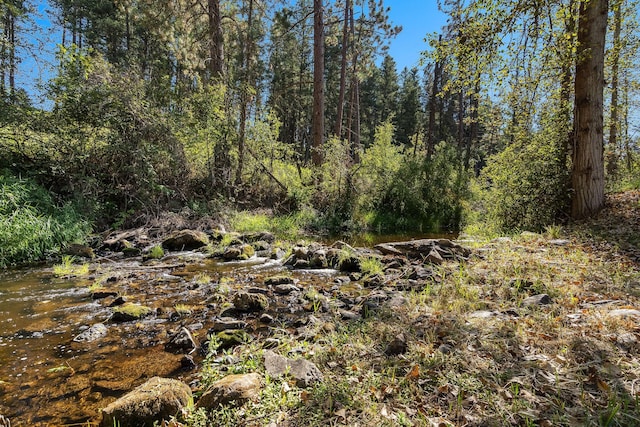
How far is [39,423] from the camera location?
2449 millimetres

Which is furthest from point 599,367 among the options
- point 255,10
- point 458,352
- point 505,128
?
point 255,10

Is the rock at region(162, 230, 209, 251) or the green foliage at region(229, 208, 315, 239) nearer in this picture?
the rock at region(162, 230, 209, 251)

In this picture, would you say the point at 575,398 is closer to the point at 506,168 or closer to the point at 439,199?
the point at 506,168

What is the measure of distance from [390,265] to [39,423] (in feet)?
17.1

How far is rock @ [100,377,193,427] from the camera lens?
2264 mm

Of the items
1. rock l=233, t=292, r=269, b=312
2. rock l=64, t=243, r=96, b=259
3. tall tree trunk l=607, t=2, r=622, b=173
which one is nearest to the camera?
rock l=233, t=292, r=269, b=312

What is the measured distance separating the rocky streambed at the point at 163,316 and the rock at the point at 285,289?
2 centimetres

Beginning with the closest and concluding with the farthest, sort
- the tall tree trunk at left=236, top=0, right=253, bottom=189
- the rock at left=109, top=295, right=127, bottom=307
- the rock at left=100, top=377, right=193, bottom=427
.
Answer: the rock at left=100, top=377, right=193, bottom=427 → the rock at left=109, top=295, right=127, bottom=307 → the tall tree trunk at left=236, top=0, right=253, bottom=189

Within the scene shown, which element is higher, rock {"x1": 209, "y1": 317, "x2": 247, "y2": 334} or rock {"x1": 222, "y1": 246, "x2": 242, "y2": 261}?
rock {"x1": 222, "y1": 246, "x2": 242, "y2": 261}

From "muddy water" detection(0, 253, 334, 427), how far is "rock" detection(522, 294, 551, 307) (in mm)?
2955

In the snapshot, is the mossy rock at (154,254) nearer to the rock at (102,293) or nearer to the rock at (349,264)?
the rock at (102,293)

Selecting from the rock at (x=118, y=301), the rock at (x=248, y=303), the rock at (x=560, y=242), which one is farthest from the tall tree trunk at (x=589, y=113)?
the rock at (x=118, y=301)

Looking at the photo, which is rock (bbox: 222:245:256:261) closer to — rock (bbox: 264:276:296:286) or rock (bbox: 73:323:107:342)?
rock (bbox: 264:276:296:286)

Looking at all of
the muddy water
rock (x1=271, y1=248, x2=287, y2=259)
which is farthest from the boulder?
rock (x1=271, y1=248, x2=287, y2=259)
